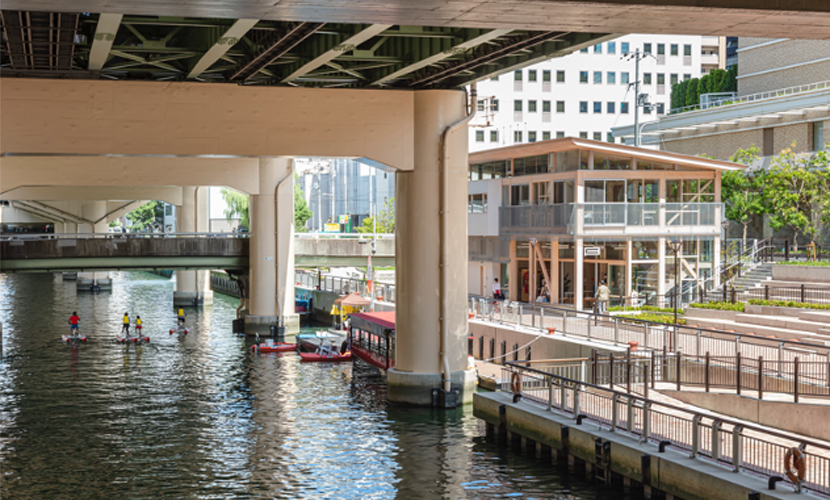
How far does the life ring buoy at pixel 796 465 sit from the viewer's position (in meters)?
14.0

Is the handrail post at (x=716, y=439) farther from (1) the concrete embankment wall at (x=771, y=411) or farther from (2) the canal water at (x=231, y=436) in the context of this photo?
(1) the concrete embankment wall at (x=771, y=411)

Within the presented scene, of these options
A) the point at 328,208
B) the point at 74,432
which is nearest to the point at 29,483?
the point at 74,432

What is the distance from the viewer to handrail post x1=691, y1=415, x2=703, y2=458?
16266 mm

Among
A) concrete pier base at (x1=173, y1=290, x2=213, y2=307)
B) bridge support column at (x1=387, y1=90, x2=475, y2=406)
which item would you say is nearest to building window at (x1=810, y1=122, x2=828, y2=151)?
bridge support column at (x1=387, y1=90, x2=475, y2=406)

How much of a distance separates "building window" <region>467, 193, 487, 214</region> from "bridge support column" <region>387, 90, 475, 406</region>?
19366mm

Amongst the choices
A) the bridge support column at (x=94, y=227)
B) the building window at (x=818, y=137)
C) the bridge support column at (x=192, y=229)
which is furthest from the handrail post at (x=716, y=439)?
the bridge support column at (x=94, y=227)

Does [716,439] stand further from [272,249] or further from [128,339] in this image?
[128,339]

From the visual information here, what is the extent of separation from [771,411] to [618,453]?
4.83 metres

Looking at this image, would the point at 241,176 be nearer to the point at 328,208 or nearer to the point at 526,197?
the point at 526,197

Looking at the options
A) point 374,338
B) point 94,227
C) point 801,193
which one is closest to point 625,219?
point 801,193

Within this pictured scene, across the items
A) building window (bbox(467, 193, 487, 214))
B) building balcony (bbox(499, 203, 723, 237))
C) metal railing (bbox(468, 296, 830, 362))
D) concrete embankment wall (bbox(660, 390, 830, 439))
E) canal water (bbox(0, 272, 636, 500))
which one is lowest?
canal water (bbox(0, 272, 636, 500))

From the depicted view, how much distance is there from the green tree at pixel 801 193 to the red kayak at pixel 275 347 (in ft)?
77.4

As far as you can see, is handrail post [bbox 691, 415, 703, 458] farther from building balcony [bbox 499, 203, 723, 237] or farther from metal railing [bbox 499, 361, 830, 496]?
building balcony [bbox 499, 203, 723, 237]

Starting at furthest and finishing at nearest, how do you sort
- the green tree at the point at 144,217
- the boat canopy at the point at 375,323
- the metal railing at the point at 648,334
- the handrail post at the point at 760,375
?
1. the green tree at the point at 144,217
2. the boat canopy at the point at 375,323
3. the metal railing at the point at 648,334
4. the handrail post at the point at 760,375
